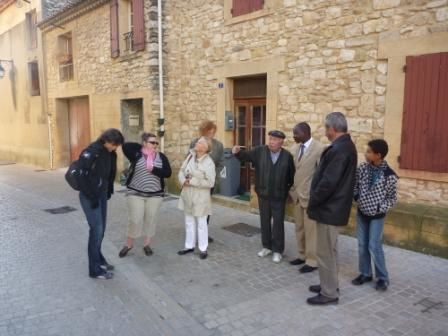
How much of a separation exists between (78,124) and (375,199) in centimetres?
1271

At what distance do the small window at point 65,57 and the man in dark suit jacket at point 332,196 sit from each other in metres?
12.4

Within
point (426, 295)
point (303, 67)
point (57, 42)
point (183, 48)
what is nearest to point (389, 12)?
point (303, 67)

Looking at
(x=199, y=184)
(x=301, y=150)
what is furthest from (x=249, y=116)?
(x=301, y=150)

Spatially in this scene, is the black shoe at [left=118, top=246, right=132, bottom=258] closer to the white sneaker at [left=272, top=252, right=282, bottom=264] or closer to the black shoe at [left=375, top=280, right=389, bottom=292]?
the white sneaker at [left=272, top=252, right=282, bottom=264]

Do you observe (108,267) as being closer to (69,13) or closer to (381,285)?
(381,285)

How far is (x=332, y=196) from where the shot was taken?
3516 mm

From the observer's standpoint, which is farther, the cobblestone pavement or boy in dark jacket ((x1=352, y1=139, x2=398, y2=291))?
boy in dark jacket ((x1=352, y1=139, x2=398, y2=291))

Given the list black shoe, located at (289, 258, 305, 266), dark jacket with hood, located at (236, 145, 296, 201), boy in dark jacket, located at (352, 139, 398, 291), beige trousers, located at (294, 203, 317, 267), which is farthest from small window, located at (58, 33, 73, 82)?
boy in dark jacket, located at (352, 139, 398, 291)

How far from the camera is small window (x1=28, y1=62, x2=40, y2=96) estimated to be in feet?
53.1

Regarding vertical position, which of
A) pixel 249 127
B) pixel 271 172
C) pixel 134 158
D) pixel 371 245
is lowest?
pixel 371 245

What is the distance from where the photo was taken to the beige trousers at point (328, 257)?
3600mm

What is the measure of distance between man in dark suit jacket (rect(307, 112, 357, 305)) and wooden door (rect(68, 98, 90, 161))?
1153 centimetres

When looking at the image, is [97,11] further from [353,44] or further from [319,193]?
[319,193]

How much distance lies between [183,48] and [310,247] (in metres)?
6.21
